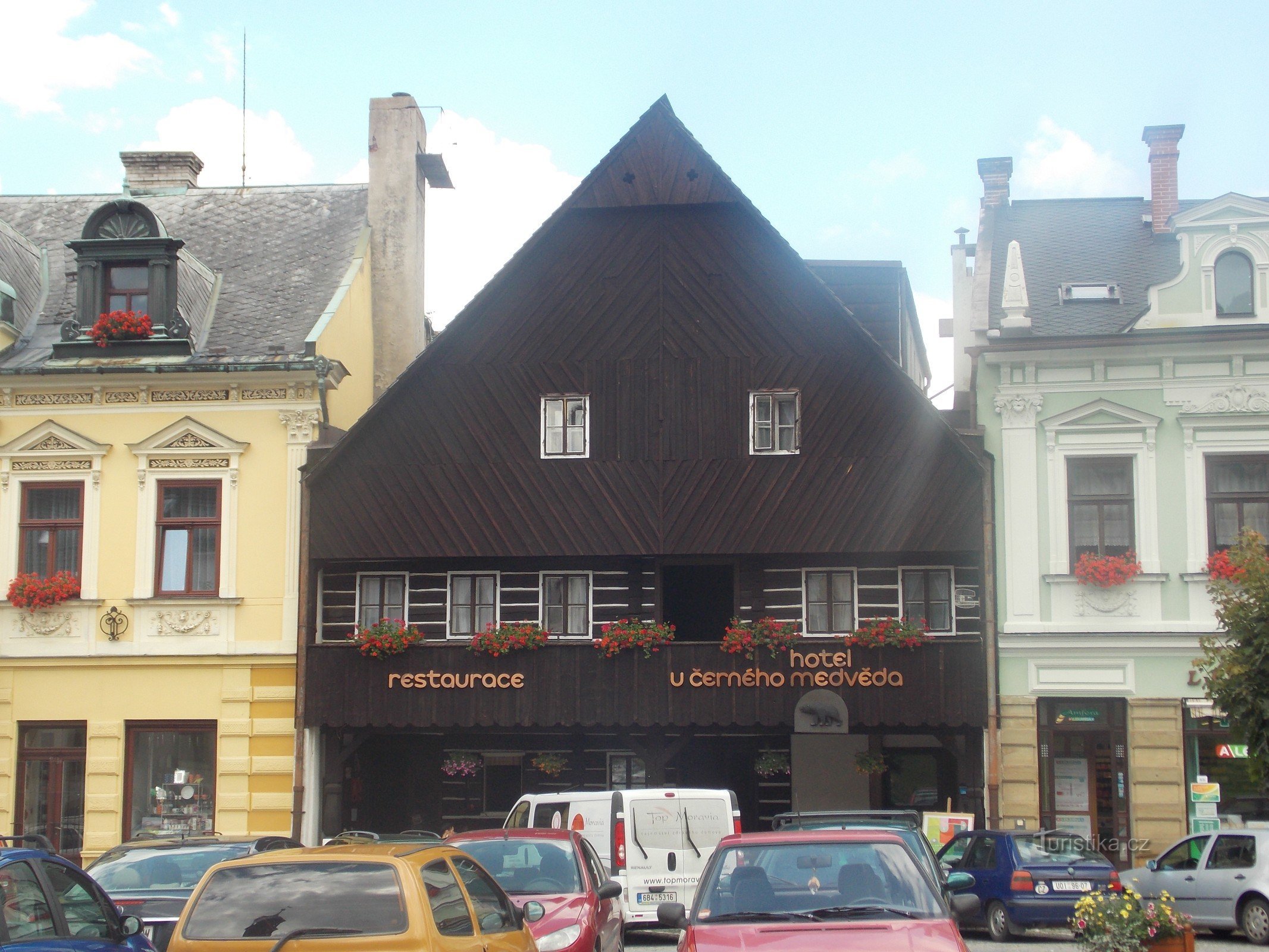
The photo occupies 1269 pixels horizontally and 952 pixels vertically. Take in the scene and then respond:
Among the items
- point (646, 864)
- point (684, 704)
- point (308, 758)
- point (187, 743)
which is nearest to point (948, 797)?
point (684, 704)

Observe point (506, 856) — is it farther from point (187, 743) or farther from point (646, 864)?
point (187, 743)

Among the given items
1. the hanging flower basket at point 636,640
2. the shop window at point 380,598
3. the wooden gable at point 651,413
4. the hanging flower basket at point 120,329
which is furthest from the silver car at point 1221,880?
the hanging flower basket at point 120,329

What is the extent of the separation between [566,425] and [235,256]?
8564 millimetres

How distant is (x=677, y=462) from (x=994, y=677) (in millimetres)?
6180

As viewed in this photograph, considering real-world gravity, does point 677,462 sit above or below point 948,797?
above

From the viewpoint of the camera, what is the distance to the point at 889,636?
24.3 meters

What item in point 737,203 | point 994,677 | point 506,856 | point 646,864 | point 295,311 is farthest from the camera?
point 295,311

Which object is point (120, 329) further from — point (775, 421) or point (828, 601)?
point (828, 601)

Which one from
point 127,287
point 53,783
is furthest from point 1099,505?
point 53,783

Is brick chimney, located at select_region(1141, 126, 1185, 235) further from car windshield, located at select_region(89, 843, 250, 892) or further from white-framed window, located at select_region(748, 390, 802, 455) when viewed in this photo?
car windshield, located at select_region(89, 843, 250, 892)

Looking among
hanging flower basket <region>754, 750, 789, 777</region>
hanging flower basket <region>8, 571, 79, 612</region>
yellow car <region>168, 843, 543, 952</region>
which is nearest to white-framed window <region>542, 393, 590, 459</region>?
hanging flower basket <region>754, 750, 789, 777</region>

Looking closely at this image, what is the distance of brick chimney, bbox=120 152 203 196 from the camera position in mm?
33062

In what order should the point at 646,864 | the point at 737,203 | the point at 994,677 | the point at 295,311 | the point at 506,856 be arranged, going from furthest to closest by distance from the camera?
the point at 295,311, the point at 737,203, the point at 994,677, the point at 646,864, the point at 506,856

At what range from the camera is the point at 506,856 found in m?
13.6
